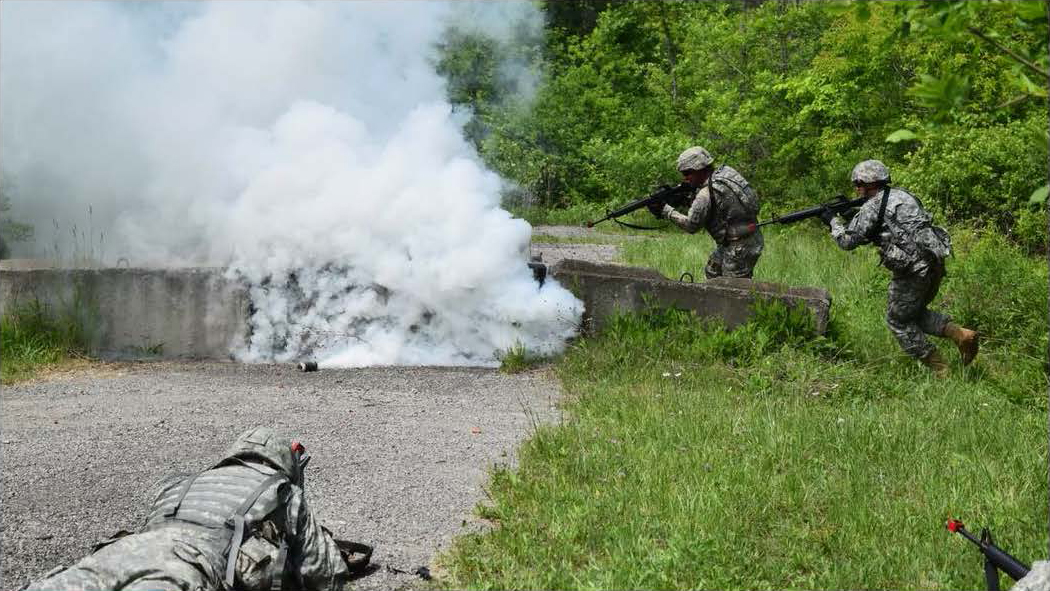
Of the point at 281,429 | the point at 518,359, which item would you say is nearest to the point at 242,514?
the point at 281,429

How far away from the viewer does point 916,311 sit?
24.8 feet

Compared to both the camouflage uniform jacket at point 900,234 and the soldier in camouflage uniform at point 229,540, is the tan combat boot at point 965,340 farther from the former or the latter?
the soldier in camouflage uniform at point 229,540

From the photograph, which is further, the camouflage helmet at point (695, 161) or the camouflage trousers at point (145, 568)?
the camouflage helmet at point (695, 161)

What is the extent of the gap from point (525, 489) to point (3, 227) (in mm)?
7142

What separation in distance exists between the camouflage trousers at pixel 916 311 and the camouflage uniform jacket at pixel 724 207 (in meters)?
1.39

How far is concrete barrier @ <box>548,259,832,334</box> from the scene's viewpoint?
7.99 m

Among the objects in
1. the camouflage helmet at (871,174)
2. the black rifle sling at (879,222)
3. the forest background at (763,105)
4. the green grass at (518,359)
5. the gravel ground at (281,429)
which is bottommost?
the gravel ground at (281,429)

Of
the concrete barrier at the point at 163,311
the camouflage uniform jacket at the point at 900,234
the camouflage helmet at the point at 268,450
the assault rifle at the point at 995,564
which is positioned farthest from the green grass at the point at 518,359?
the assault rifle at the point at 995,564

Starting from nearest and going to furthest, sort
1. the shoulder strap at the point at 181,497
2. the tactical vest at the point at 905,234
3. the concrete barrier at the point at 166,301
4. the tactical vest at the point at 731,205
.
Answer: the shoulder strap at the point at 181,497, the tactical vest at the point at 905,234, the concrete barrier at the point at 166,301, the tactical vest at the point at 731,205

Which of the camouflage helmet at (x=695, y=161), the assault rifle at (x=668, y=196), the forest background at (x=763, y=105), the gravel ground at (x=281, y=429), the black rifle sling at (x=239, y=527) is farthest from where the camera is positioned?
the forest background at (x=763, y=105)

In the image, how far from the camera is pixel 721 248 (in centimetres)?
886

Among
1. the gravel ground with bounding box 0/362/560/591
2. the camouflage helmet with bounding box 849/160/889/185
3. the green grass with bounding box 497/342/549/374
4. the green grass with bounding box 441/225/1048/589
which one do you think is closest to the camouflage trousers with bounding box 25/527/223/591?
the gravel ground with bounding box 0/362/560/591

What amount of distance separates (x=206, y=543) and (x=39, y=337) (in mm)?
5634

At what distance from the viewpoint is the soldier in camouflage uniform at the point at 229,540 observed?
10.5ft
